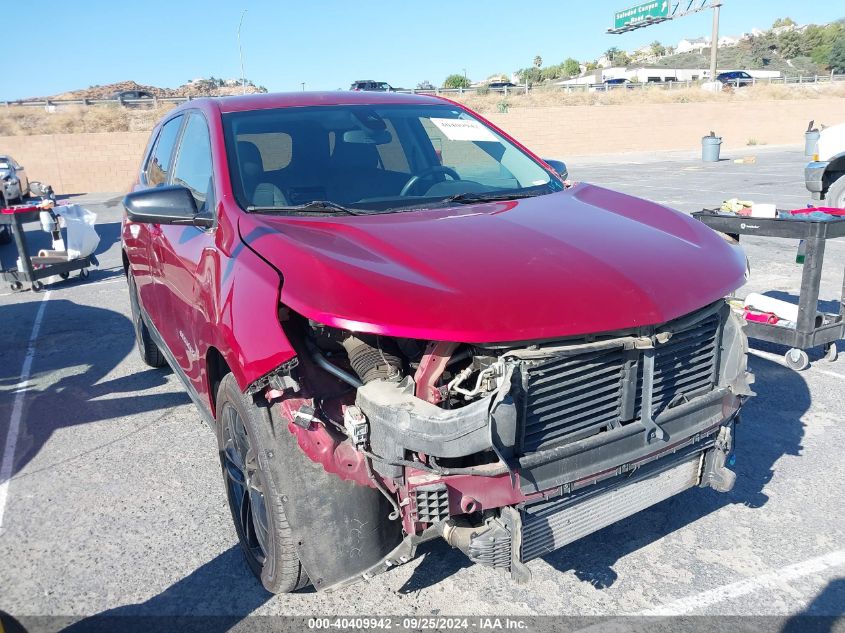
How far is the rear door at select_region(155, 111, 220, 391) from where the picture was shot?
3068 millimetres

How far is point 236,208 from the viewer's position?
3.04 m

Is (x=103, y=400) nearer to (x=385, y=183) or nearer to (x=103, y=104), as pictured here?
(x=385, y=183)

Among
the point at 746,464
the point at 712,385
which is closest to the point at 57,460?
the point at 712,385

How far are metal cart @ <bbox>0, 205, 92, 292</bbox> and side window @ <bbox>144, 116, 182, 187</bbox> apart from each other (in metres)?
4.49

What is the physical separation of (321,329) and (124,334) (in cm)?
476

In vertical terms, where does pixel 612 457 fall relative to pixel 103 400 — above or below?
above

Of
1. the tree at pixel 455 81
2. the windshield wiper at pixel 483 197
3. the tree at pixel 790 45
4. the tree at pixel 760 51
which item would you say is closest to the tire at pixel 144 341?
the windshield wiper at pixel 483 197

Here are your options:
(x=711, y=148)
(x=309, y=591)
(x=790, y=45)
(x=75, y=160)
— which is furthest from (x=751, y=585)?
(x=790, y=45)

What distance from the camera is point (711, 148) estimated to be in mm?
25578

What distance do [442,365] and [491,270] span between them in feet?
1.31

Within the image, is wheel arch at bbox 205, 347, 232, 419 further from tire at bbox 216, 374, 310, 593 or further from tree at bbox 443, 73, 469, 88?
tree at bbox 443, 73, 469, 88

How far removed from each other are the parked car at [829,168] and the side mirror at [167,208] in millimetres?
8052

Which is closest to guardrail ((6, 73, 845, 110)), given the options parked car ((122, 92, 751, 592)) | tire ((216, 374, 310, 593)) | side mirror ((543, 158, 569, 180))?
side mirror ((543, 158, 569, 180))

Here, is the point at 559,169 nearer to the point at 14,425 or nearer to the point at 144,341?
the point at 144,341
